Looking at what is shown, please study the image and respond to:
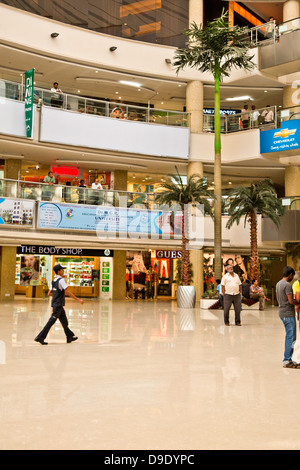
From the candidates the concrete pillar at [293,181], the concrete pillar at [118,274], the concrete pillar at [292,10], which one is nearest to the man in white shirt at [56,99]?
the concrete pillar at [118,274]

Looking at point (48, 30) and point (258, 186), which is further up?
point (48, 30)

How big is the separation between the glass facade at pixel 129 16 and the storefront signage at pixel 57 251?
38.8ft

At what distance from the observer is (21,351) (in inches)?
410

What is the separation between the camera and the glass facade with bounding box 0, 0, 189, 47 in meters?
28.1

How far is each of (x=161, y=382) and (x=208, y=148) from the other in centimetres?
2391

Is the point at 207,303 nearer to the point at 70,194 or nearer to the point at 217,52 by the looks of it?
the point at 70,194

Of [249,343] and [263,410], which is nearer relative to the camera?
[263,410]

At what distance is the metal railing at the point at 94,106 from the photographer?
24156 mm

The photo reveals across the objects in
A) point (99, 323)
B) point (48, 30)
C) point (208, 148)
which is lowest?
point (99, 323)

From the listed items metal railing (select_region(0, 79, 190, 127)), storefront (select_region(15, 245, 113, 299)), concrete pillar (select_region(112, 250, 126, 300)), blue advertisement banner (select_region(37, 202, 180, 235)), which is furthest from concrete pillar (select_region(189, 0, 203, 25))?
storefront (select_region(15, 245, 113, 299))

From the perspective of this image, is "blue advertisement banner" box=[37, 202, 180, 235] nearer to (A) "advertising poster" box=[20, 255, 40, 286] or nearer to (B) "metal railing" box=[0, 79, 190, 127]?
(B) "metal railing" box=[0, 79, 190, 127]

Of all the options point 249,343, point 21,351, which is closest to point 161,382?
point 21,351
